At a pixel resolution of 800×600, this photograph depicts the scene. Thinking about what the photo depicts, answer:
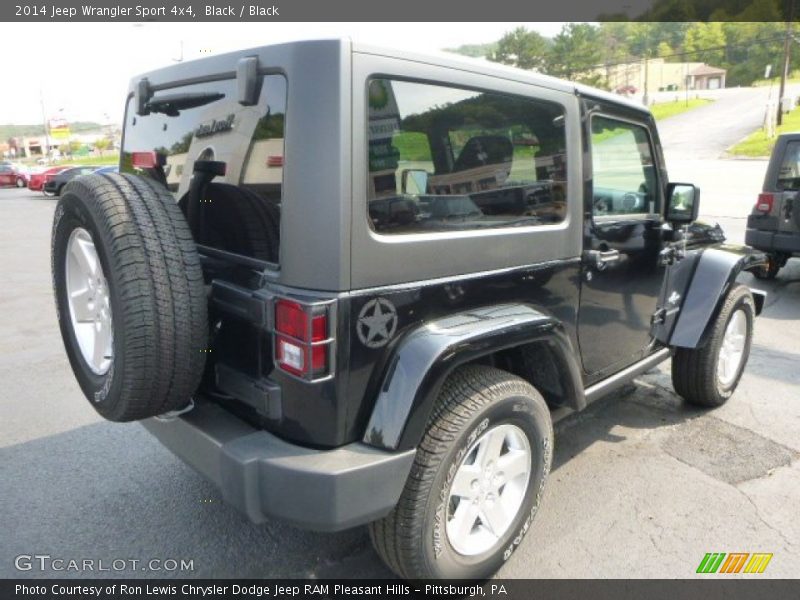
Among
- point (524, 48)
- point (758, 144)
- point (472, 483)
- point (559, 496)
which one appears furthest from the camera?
point (524, 48)

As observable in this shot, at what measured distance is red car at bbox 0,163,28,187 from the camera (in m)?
32.5

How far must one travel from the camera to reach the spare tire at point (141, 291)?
197 cm

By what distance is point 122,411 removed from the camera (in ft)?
6.84

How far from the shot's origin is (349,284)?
6.30ft

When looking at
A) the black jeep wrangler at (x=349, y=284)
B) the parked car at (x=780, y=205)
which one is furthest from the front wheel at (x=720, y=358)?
the parked car at (x=780, y=205)

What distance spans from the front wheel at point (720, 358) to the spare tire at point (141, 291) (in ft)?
9.73

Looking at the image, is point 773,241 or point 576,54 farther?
point 576,54

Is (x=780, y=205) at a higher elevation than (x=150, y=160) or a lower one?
lower

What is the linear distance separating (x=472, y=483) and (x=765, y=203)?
21.3 ft

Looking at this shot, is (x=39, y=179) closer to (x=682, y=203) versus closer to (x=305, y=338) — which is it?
(x=682, y=203)

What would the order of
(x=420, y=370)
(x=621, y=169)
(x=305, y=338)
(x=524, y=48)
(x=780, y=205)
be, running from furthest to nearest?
(x=524, y=48)
(x=780, y=205)
(x=621, y=169)
(x=420, y=370)
(x=305, y=338)

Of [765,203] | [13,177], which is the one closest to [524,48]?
[13,177]

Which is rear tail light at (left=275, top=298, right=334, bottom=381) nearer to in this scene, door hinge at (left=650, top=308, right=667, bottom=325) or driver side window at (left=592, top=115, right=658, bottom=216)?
driver side window at (left=592, top=115, right=658, bottom=216)

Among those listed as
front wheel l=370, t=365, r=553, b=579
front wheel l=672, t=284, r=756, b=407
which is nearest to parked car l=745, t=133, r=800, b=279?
front wheel l=672, t=284, r=756, b=407
